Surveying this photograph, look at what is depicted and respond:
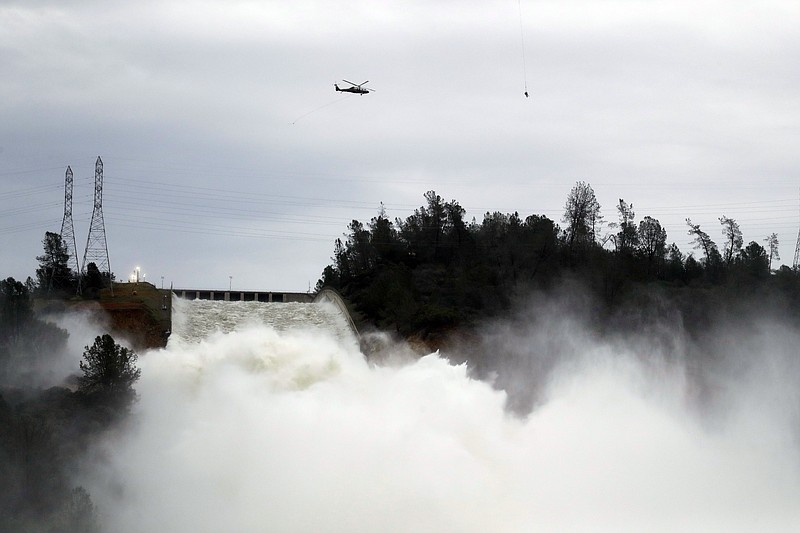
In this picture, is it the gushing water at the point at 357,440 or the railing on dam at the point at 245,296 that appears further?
the railing on dam at the point at 245,296

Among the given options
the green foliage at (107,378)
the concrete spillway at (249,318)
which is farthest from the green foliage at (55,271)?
the green foliage at (107,378)

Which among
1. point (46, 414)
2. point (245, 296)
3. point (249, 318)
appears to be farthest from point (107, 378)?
point (245, 296)

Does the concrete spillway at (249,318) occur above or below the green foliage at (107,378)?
above

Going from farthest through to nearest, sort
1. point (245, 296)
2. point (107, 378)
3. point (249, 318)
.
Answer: point (245, 296) → point (249, 318) → point (107, 378)

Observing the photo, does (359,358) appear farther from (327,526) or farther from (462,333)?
(327,526)

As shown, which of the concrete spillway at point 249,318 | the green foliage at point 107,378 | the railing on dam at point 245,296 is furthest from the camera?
the railing on dam at point 245,296

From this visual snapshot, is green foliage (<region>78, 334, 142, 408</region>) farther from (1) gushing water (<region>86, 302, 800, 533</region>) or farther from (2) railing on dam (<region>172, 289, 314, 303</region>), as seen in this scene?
(2) railing on dam (<region>172, 289, 314, 303</region>)

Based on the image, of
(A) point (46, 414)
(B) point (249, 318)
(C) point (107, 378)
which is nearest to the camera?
(A) point (46, 414)

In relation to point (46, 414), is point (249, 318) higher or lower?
higher

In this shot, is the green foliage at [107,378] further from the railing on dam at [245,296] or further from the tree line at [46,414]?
the railing on dam at [245,296]

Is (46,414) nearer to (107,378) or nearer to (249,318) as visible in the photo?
(107,378)

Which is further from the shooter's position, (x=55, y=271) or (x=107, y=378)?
(x=55, y=271)
